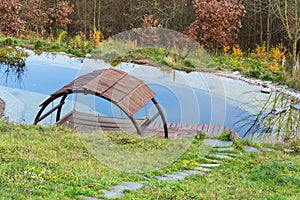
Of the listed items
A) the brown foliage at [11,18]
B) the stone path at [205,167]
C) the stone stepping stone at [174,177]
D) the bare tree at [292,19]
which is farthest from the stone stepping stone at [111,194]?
the brown foliage at [11,18]

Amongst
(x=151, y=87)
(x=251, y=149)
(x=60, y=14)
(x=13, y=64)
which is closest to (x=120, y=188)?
(x=251, y=149)

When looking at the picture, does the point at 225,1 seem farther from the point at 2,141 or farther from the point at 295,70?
the point at 2,141

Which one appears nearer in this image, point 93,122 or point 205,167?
point 205,167

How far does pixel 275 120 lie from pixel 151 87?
3.53 meters

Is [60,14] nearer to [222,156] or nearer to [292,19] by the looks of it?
[292,19]

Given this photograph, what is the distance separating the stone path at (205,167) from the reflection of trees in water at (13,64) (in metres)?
6.56

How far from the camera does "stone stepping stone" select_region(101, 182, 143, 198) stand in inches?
170

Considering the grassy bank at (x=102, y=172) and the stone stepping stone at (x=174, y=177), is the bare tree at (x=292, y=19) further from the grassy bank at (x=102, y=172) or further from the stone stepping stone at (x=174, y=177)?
the stone stepping stone at (x=174, y=177)

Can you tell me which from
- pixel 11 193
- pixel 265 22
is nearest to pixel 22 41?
pixel 265 22

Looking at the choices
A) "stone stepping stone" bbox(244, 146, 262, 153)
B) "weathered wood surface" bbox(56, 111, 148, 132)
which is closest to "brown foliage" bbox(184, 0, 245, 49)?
"weathered wood surface" bbox(56, 111, 148, 132)

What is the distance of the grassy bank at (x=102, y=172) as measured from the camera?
4320mm

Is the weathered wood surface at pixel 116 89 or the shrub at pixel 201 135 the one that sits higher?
the weathered wood surface at pixel 116 89

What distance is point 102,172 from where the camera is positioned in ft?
17.0

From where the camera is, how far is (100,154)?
20.1 ft
